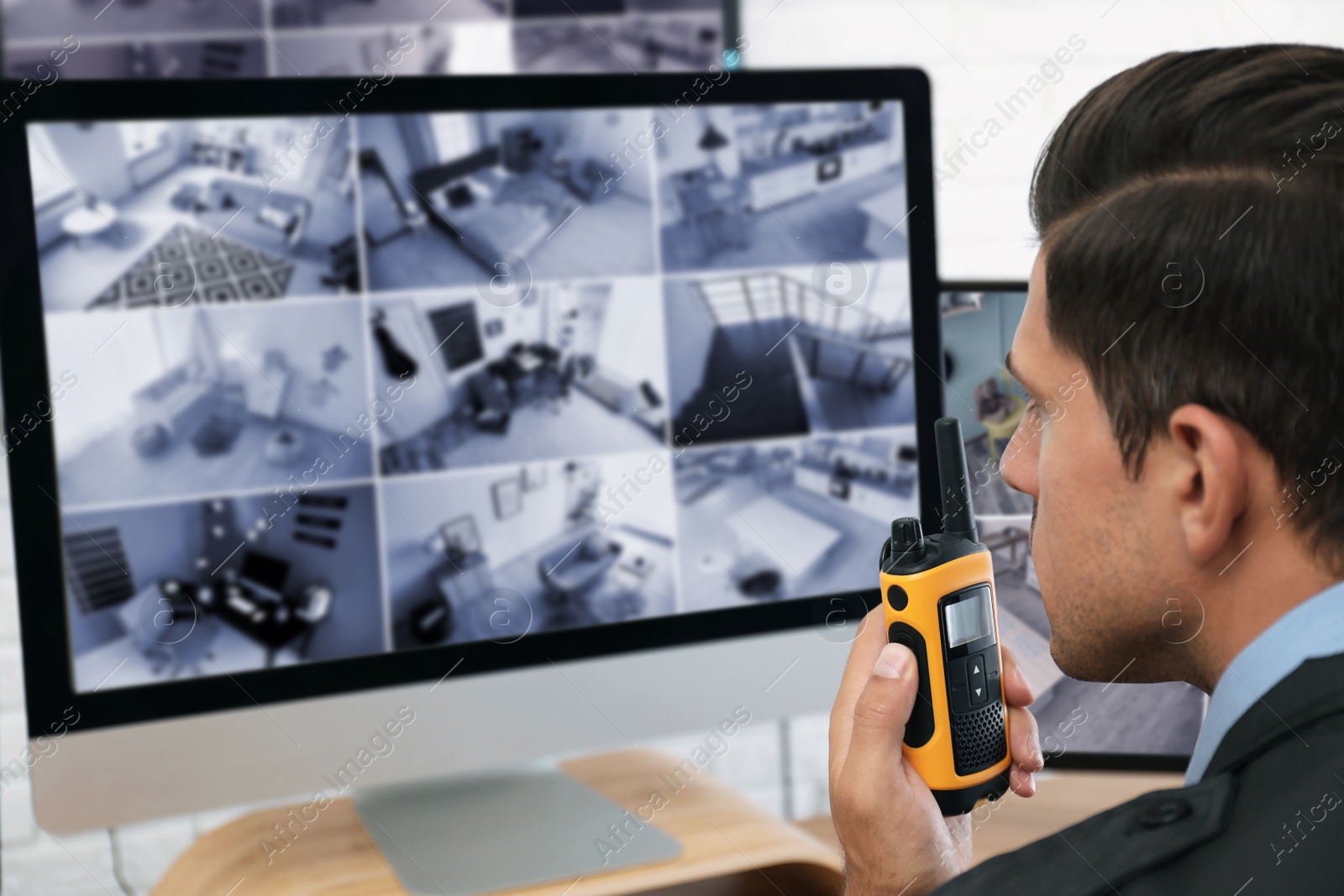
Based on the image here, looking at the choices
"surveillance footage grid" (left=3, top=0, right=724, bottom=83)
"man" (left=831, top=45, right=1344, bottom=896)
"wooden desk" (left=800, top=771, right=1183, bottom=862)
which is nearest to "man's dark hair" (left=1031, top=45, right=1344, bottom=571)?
"man" (left=831, top=45, right=1344, bottom=896)

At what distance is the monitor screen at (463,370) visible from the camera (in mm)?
701

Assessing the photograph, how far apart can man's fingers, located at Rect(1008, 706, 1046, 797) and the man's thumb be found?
10 cm

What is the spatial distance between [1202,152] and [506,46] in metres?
0.91

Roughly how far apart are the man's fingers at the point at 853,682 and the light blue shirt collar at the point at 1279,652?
0.20 m

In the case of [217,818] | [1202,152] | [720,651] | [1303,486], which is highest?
[1202,152]

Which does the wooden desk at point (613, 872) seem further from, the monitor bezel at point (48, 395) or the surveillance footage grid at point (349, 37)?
the surveillance footage grid at point (349, 37)

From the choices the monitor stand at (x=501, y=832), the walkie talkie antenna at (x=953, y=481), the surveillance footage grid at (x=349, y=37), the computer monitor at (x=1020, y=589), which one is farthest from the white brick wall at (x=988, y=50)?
the monitor stand at (x=501, y=832)

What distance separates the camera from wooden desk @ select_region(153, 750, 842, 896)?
71 centimetres

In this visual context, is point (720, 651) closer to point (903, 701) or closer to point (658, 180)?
point (903, 701)

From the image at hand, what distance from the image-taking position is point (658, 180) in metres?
0.81

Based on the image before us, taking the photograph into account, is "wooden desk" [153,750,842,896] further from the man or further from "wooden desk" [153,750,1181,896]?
the man

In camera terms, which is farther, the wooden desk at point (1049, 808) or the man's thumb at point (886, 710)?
the wooden desk at point (1049, 808)

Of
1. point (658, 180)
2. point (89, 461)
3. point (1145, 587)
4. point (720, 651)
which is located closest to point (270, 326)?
point (89, 461)

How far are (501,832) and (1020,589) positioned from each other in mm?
498
